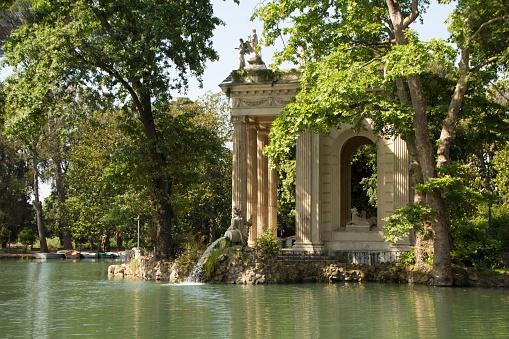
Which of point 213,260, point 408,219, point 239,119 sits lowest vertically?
point 213,260

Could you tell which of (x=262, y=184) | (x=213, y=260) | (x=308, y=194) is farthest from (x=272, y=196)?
(x=213, y=260)

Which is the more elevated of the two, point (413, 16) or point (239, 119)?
point (413, 16)

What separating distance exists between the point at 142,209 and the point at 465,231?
45.6 ft

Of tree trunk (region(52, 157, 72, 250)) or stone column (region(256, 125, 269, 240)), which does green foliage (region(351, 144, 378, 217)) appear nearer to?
stone column (region(256, 125, 269, 240))

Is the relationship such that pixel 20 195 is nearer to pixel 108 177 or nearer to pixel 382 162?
pixel 108 177

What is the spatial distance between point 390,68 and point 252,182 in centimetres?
1157

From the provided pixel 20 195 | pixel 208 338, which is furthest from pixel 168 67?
pixel 20 195

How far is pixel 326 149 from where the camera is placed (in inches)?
1342

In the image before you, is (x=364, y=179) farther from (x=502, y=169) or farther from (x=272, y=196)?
(x=272, y=196)

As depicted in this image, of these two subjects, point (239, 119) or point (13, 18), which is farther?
point (13, 18)

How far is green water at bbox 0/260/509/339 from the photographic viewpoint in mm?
15141

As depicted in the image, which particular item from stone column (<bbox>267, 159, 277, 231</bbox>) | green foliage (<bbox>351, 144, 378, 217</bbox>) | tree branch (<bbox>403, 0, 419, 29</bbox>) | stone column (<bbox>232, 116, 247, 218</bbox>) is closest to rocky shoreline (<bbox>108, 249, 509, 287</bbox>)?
stone column (<bbox>232, 116, 247, 218</bbox>)

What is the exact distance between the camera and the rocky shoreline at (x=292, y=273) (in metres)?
27.1

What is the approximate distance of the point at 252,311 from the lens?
61.4ft
